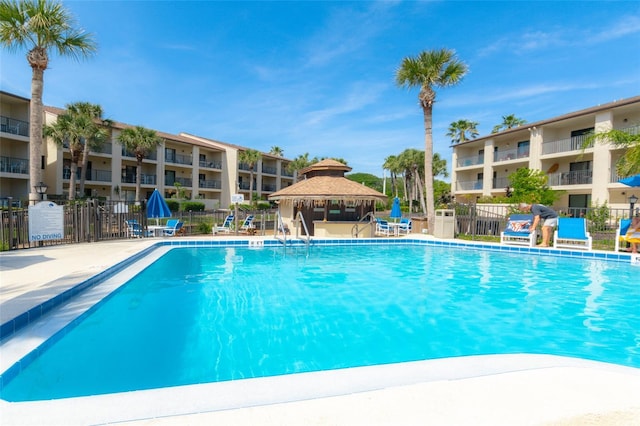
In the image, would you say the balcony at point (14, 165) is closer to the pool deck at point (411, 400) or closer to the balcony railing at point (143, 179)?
the balcony railing at point (143, 179)

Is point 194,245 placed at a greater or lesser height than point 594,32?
lesser

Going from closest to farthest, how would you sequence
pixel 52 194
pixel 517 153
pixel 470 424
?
1. pixel 470 424
2. pixel 52 194
3. pixel 517 153

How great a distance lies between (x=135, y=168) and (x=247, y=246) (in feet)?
87.8

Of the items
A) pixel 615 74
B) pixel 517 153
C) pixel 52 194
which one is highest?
pixel 615 74

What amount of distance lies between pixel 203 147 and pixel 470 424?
4207cm

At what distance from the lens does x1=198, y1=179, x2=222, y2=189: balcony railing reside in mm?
40250

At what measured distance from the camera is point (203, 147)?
39.9 metres

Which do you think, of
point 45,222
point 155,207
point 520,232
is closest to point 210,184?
point 155,207

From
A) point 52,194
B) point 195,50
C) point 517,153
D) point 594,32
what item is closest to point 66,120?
point 52,194

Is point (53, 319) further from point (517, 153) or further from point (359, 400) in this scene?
point (517, 153)

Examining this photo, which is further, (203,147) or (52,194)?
(203,147)

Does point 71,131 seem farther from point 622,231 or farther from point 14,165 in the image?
point 622,231

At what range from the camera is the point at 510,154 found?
94.7 feet

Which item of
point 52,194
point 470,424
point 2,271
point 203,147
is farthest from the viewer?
point 203,147
